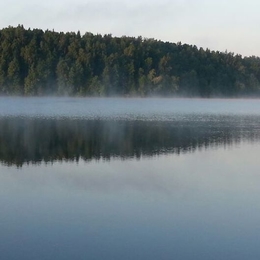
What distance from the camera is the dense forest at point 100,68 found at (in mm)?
81938

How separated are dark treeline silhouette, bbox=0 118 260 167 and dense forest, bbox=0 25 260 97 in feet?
185

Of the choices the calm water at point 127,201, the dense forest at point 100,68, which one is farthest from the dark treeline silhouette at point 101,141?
the dense forest at point 100,68

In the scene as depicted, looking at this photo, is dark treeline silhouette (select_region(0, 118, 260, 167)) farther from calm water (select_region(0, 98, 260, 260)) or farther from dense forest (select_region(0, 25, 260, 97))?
dense forest (select_region(0, 25, 260, 97))

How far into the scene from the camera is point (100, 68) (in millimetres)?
87062

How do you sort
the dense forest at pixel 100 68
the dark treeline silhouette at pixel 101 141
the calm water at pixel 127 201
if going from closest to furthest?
1. the calm water at pixel 127 201
2. the dark treeline silhouette at pixel 101 141
3. the dense forest at pixel 100 68

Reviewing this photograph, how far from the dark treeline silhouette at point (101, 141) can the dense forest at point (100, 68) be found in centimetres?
5647

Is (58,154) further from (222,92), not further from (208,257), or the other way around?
(222,92)

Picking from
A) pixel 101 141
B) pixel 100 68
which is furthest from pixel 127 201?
pixel 100 68

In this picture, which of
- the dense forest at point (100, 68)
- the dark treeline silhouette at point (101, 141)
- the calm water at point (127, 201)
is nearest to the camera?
the calm water at point (127, 201)

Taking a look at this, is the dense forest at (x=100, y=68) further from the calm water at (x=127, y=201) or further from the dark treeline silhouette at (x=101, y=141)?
the calm water at (x=127, y=201)

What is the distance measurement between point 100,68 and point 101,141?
67.6 meters

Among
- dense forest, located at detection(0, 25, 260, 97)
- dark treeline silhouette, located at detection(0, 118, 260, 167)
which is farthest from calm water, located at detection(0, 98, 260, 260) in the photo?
dense forest, located at detection(0, 25, 260, 97)

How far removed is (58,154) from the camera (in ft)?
54.7

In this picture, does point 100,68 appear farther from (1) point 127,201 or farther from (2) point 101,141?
(1) point 127,201
